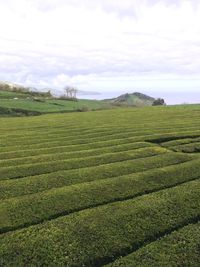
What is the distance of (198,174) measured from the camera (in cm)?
2427

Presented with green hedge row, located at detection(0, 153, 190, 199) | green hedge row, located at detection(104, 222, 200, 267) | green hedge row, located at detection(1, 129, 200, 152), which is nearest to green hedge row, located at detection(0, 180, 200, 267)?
green hedge row, located at detection(104, 222, 200, 267)

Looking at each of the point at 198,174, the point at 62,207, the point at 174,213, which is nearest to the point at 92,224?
the point at 62,207

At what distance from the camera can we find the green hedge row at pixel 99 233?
554 inches

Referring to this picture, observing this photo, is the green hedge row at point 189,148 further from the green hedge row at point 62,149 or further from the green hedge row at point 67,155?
the green hedge row at point 62,149

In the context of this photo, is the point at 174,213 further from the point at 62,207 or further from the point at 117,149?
the point at 117,149

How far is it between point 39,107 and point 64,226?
89402 mm

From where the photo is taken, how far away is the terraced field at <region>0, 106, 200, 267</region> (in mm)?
14320

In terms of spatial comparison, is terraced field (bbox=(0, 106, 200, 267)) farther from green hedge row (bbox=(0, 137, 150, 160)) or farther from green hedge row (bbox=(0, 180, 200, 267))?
green hedge row (bbox=(0, 137, 150, 160))

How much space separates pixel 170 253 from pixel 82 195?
6.90m

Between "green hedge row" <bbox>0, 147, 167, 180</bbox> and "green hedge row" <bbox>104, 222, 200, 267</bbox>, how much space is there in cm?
1221

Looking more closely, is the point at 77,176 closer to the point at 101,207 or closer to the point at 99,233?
the point at 101,207

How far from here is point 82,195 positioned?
20.1 meters

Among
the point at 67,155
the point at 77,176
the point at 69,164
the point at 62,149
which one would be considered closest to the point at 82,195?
the point at 77,176

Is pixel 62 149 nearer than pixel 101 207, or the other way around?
pixel 101 207
